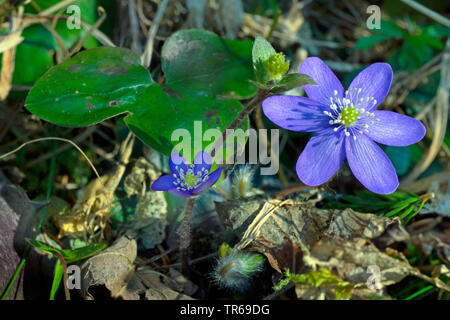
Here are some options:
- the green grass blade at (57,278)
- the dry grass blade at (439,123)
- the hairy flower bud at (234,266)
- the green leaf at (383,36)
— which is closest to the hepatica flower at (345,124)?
the hairy flower bud at (234,266)

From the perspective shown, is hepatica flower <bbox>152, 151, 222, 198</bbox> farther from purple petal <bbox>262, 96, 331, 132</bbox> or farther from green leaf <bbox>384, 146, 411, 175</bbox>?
green leaf <bbox>384, 146, 411, 175</bbox>

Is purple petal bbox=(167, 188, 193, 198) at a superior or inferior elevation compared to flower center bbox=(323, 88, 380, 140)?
inferior

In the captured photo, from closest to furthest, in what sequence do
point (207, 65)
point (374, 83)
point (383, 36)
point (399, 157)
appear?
point (374, 83) → point (207, 65) → point (399, 157) → point (383, 36)

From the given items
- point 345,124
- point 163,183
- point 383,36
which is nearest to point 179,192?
point 163,183

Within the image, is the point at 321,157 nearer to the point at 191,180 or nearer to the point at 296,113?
the point at 296,113

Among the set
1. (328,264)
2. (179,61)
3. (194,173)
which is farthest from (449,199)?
(179,61)

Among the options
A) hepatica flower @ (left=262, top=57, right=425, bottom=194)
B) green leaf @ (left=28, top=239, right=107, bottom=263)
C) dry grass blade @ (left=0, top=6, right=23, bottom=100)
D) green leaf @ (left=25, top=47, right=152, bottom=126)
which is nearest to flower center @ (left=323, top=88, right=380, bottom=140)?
hepatica flower @ (left=262, top=57, right=425, bottom=194)
